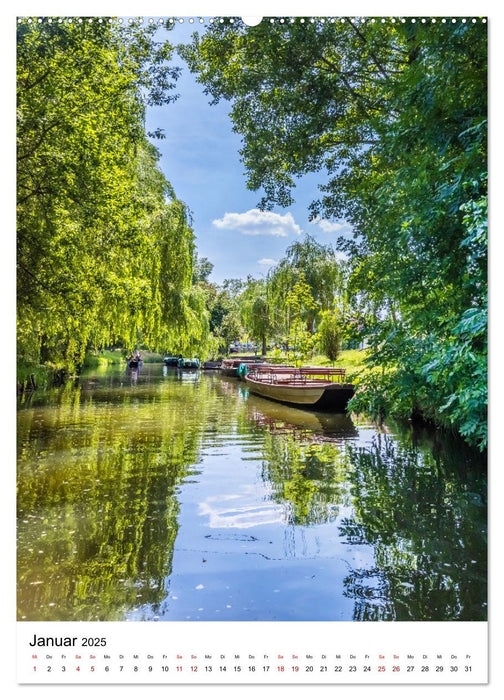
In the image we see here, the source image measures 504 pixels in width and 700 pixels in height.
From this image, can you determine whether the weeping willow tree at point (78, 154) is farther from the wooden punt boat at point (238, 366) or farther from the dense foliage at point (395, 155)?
the wooden punt boat at point (238, 366)

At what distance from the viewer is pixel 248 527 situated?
2818mm

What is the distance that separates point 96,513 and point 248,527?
982mm

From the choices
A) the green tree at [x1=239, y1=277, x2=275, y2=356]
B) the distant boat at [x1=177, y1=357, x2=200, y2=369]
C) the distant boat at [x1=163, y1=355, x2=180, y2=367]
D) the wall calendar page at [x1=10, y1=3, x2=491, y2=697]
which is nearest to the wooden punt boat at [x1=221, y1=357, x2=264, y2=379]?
the green tree at [x1=239, y1=277, x2=275, y2=356]

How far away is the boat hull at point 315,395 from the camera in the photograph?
7.80m

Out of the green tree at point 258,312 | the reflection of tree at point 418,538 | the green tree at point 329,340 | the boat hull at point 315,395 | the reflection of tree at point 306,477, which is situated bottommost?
the reflection of tree at point 306,477

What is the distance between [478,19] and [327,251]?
8812 millimetres

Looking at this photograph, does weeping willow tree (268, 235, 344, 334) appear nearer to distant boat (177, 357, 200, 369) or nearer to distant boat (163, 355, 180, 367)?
distant boat (177, 357, 200, 369)

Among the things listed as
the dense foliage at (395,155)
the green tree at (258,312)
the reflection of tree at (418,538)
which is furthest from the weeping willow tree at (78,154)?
the green tree at (258,312)

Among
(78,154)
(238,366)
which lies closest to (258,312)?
(238,366)

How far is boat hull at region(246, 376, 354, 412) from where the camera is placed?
7.80 metres

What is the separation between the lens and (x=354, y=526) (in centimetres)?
282

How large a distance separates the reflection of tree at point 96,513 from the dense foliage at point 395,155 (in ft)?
4.96

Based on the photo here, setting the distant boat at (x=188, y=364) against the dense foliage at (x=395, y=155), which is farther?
the distant boat at (x=188, y=364)
